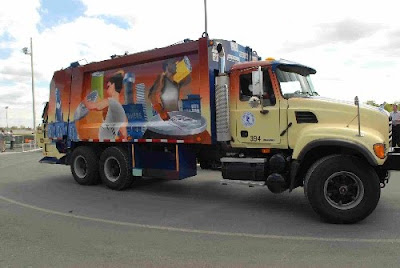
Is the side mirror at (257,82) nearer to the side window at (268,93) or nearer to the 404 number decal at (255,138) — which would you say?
the side window at (268,93)

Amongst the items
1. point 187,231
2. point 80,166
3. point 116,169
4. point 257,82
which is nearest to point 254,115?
point 257,82

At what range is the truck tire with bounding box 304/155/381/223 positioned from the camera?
5.90 m

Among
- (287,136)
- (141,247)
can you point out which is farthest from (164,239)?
(287,136)

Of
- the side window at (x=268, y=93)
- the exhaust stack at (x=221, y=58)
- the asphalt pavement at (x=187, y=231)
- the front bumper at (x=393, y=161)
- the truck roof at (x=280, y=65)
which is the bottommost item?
the asphalt pavement at (x=187, y=231)

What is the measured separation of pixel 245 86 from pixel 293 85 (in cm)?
87

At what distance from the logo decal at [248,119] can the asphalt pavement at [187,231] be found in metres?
1.53

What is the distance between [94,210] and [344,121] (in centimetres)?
467

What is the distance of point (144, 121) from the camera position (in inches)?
349

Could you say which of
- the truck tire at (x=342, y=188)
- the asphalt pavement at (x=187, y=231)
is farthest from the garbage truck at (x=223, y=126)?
the asphalt pavement at (x=187, y=231)

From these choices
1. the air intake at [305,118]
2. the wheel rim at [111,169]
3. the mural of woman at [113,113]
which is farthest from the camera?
the wheel rim at [111,169]

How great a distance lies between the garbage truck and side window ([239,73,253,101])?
2cm

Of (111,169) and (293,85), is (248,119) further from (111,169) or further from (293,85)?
(111,169)

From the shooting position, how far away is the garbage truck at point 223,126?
239 inches

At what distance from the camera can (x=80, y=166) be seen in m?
10.5
